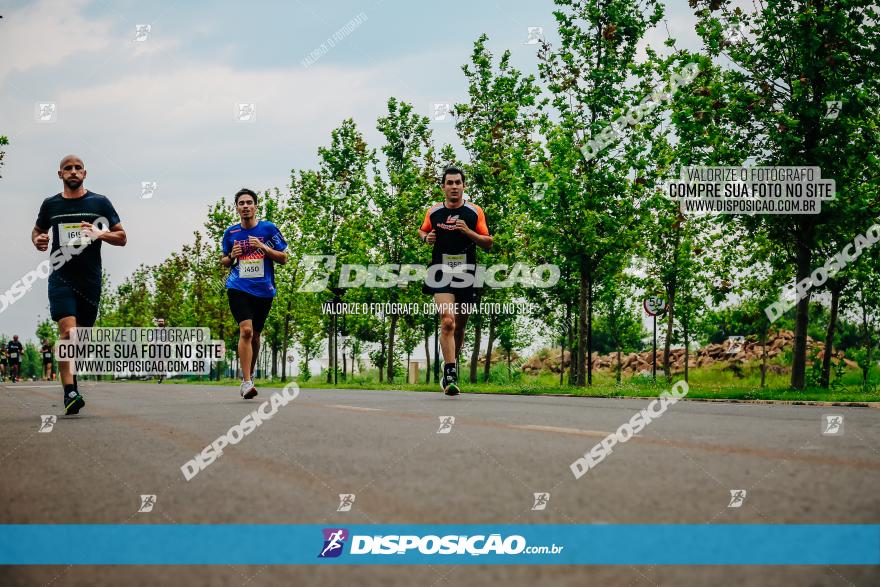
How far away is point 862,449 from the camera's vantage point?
445 centimetres

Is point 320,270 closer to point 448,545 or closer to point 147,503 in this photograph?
point 147,503

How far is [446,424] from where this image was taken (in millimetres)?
5844

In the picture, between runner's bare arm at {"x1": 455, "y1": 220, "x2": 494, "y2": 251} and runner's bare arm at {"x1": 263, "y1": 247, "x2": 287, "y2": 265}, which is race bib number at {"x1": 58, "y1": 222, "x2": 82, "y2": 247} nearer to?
runner's bare arm at {"x1": 263, "y1": 247, "x2": 287, "y2": 265}

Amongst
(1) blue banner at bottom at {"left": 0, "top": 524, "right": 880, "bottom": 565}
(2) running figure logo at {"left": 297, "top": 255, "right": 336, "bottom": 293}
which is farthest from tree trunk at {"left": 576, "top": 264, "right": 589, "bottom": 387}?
(1) blue banner at bottom at {"left": 0, "top": 524, "right": 880, "bottom": 565}

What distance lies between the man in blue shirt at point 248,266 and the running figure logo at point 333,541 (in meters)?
8.14

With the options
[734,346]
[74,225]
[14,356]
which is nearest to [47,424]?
[74,225]

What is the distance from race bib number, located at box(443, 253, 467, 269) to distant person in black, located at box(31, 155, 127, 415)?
4.09 m

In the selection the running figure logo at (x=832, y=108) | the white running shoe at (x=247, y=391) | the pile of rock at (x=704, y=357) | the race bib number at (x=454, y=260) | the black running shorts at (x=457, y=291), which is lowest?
the pile of rock at (x=704, y=357)

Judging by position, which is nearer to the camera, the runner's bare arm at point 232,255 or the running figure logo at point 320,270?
the runner's bare arm at point 232,255

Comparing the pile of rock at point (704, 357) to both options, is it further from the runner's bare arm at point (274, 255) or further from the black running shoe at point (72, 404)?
the black running shoe at point (72, 404)

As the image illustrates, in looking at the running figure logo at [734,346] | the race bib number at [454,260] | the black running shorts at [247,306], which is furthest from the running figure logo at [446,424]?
the running figure logo at [734,346]

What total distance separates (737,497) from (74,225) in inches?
282

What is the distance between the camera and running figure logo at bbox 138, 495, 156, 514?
292cm

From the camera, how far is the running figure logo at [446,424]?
17.8 ft
